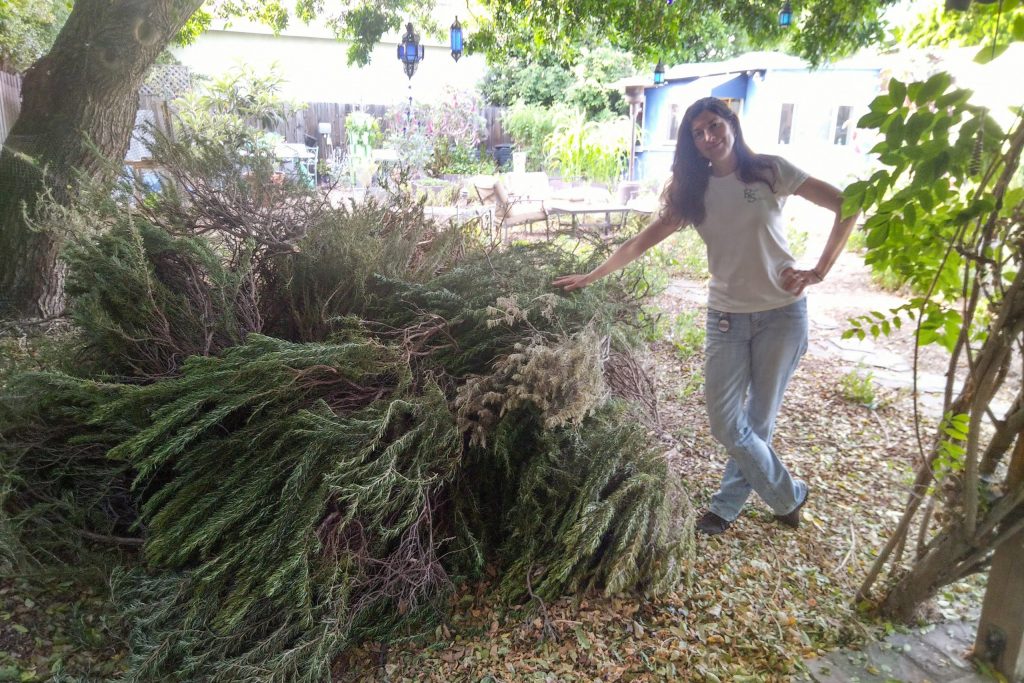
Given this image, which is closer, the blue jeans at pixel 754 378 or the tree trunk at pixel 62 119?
the blue jeans at pixel 754 378

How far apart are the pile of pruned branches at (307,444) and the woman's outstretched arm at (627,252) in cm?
10

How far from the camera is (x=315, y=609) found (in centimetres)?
184

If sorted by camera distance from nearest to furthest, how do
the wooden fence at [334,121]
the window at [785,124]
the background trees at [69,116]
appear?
the background trees at [69,116], the window at [785,124], the wooden fence at [334,121]

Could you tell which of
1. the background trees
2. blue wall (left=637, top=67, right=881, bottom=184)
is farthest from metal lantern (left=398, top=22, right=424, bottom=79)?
blue wall (left=637, top=67, right=881, bottom=184)

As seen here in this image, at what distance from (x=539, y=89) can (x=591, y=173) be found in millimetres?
7074

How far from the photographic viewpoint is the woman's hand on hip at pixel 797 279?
90.1 inches

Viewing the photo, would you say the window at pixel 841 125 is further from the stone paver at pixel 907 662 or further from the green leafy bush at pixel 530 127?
the stone paver at pixel 907 662

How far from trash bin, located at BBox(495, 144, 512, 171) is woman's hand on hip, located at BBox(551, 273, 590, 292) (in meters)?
12.2

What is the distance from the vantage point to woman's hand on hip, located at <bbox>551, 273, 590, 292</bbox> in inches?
101

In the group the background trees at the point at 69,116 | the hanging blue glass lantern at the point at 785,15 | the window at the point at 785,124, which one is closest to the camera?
the background trees at the point at 69,116

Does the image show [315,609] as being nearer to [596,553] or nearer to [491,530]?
[491,530]

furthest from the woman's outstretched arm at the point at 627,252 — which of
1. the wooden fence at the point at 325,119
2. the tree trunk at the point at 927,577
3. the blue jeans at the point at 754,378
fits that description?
the wooden fence at the point at 325,119

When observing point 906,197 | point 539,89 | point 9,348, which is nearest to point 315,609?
point 9,348

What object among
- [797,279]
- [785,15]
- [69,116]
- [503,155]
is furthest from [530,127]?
[797,279]
